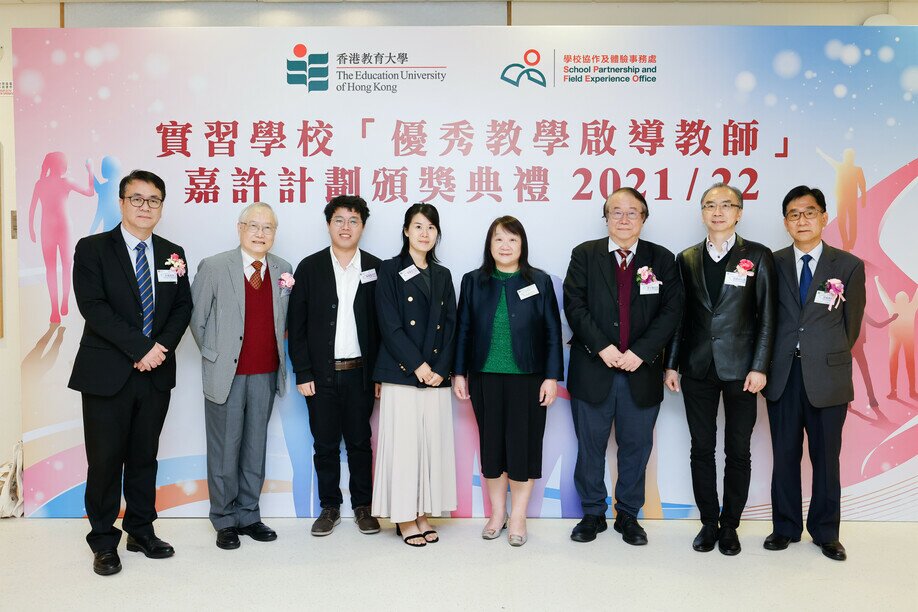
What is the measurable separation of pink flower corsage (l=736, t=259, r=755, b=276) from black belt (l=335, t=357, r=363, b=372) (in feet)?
6.86

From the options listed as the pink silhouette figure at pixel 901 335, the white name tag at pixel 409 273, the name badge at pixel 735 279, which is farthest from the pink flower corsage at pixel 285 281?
→ the pink silhouette figure at pixel 901 335

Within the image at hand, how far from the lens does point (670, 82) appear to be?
384 centimetres

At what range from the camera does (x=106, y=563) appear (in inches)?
121

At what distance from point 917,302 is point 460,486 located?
3.00 meters

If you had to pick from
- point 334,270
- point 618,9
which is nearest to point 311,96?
point 334,270

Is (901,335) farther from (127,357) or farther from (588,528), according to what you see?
(127,357)

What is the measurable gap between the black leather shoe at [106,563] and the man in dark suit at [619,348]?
7.71 feet

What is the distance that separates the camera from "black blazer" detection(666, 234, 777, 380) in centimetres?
330

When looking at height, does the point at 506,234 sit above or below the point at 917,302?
above

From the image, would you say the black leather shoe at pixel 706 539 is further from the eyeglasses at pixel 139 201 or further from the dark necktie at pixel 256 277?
the eyeglasses at pixel 139 201

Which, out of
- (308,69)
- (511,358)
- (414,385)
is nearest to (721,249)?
(511,358)

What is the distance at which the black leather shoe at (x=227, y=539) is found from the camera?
3.39 metres

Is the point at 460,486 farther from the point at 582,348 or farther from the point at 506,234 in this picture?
the point at 506,234

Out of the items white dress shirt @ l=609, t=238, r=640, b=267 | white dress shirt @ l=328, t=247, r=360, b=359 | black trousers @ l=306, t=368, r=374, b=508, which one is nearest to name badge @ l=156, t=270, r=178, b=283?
white dress shirt @ l=328, t=247, r=360, b=359
